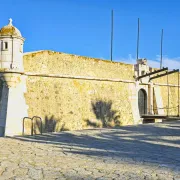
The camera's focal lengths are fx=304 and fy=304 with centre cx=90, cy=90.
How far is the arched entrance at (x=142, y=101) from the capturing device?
2141cm

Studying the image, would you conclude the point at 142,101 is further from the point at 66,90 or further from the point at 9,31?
the point at 9,31

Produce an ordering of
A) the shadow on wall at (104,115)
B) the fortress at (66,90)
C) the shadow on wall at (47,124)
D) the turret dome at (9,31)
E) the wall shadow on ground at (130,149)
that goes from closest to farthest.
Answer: the wall shadow on ground at (130,149) < the turret dome at (9,31) < the fortress at (66,90) < the shadow on wall at (47,124) < the shadow on wall at (104,115)

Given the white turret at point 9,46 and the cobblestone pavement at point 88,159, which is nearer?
the cobblestone pavement at point 88,159

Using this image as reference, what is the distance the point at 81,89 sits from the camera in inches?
652

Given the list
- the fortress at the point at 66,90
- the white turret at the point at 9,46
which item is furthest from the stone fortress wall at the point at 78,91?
the white turret at the point at 9,46

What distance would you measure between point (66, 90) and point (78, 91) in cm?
88

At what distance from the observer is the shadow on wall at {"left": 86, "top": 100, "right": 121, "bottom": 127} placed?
55.7 ft

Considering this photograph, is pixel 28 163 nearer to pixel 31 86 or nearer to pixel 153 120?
pixel 31 86

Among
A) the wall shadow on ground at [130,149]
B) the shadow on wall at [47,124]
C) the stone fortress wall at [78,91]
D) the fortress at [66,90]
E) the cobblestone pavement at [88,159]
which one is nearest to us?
the cobblestone pavement at [88,159]

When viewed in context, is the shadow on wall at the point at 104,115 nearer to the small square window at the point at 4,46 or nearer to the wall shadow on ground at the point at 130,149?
the small square window at the point at 4,46

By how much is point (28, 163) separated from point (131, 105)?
14.5 m

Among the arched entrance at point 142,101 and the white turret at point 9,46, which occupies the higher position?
the white turret at point 9,46

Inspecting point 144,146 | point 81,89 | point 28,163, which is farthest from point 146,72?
point 28,163

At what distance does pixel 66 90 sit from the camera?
617 inches
